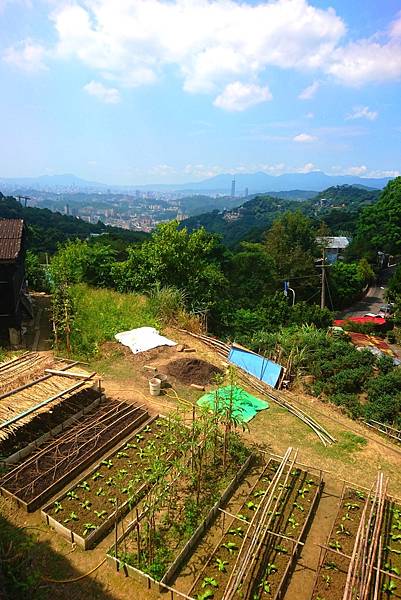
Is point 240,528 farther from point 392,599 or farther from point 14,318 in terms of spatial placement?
point 14,318

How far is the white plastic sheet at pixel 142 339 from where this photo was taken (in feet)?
41.4

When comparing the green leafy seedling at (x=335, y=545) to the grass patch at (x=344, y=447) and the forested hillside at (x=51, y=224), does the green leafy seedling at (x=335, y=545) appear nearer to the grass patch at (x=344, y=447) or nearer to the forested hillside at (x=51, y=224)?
the grass patch at (x=344, y=447)

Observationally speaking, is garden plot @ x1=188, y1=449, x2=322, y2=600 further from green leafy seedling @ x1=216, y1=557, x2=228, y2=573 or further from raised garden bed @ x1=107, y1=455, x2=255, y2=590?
raised garden bed @ x1=107, y1=455, x2=255, y2=590

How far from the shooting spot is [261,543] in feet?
18.8

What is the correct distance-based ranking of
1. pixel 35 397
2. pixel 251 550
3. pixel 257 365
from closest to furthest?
pixel 251 550 → pixel 35 397 → pixel 257 365

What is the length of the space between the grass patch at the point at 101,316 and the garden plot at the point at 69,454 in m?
3.69

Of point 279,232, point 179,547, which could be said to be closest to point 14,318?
point 179,547

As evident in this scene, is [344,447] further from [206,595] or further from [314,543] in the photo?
[206,595]

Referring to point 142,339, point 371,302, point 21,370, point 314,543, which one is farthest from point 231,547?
point 371,302

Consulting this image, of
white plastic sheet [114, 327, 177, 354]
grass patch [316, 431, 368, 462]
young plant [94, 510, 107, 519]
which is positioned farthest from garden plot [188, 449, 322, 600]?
white plastic sheet [114, 327, 177, 354]

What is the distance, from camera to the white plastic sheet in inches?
497

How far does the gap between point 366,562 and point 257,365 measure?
6.51m

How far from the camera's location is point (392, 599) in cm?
543

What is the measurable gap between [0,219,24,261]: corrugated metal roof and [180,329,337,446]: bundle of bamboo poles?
6201 millimetres
